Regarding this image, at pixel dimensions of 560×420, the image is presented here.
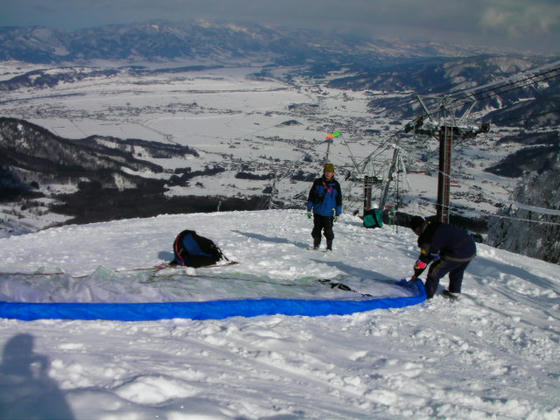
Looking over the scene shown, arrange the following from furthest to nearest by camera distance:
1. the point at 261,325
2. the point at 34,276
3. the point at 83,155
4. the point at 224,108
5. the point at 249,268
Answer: the point at 224,108
the point at 83,155
the point at 249,268
the point at 34,276
the point at 261,325

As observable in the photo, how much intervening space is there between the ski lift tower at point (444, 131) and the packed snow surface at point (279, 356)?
611cm

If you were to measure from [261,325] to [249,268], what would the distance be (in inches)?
124

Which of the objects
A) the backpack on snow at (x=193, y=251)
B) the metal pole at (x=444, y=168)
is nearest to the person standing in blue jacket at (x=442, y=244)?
the backpack on snow at (x=193, y=251)

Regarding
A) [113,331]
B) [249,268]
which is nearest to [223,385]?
[113,331]

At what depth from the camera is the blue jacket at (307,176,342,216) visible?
9.44 metres

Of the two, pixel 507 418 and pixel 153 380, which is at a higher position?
pixel 153 380

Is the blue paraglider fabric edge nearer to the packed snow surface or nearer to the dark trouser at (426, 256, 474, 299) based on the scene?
the packed snow surface

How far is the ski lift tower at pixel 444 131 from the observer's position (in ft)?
45.8

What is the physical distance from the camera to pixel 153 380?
3.58 m

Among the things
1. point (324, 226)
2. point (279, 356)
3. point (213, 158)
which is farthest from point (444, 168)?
point (213, 158)

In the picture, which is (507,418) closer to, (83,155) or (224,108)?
(83,155)

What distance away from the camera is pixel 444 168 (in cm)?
1397

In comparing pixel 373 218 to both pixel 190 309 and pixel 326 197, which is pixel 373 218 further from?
pixel 190 309

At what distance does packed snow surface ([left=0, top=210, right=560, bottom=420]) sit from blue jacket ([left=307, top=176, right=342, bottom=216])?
1744 millimetres
